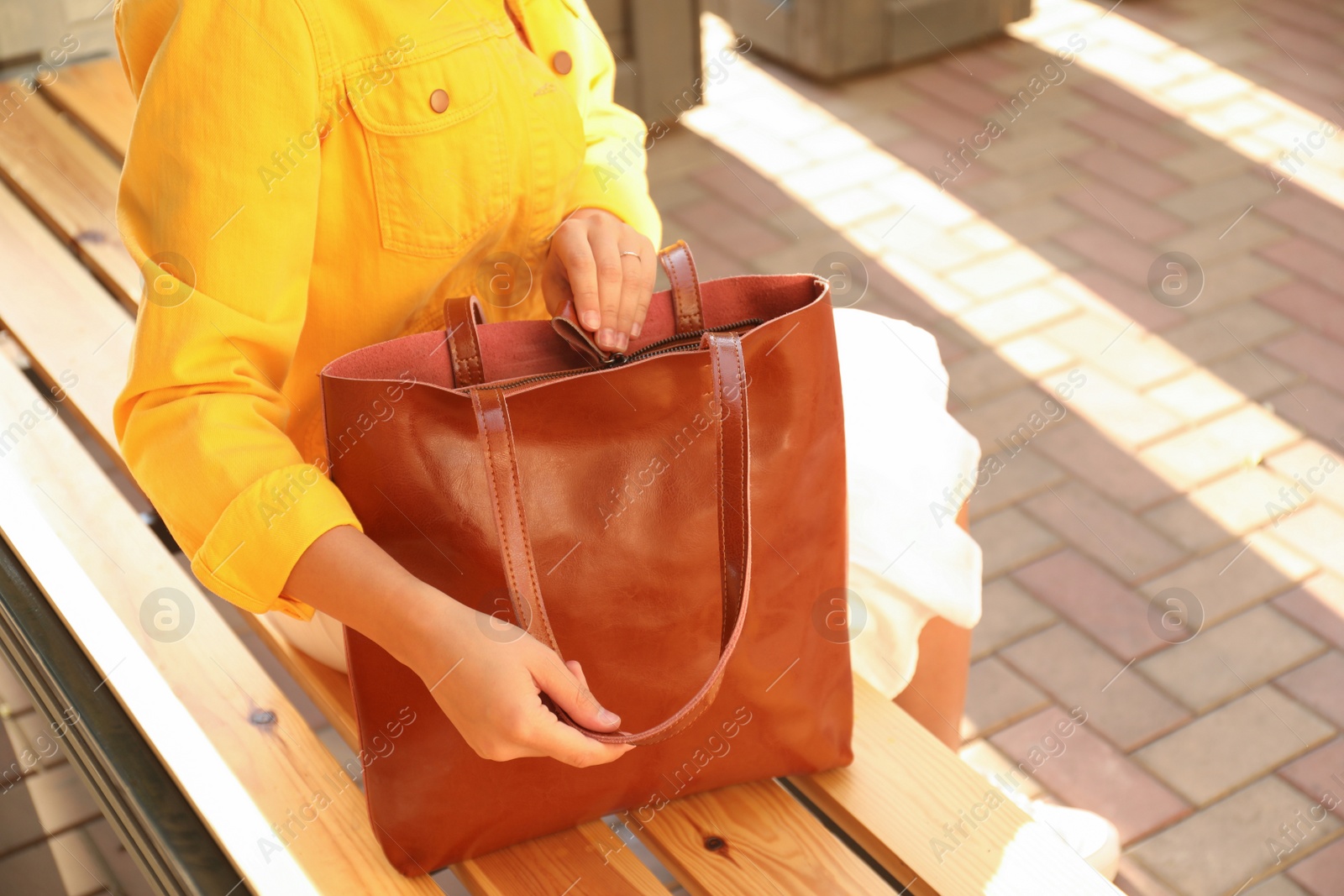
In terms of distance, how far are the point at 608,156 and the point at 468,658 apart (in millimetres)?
782

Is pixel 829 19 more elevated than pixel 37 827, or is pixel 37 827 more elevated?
pixel 37 827

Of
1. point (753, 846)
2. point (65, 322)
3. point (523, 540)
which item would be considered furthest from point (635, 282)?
point (65, 322)

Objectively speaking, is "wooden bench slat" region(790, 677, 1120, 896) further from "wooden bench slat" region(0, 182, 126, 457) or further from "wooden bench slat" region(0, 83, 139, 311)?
"wooden bench slat" region(0, 83, 139, 311)

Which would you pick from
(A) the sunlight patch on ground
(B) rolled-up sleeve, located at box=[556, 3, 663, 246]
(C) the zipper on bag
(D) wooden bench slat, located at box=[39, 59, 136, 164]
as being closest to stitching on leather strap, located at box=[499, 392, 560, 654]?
(C) the zipper on bag

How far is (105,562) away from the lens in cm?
166

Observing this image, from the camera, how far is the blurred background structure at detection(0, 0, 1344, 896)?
6.79 feet

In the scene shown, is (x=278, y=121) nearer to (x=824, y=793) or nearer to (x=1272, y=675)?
(x=824, y=793)

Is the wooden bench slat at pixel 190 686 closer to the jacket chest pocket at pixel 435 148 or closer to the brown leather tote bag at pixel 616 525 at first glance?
the brown leather tote bag at pixel 616 525

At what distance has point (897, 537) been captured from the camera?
150cm

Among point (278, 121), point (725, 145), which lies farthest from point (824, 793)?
point (725, 145)

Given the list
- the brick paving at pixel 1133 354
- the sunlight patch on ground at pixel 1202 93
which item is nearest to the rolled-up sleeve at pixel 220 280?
the brick paving at pixel 1133 354

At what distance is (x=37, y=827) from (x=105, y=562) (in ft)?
1.38

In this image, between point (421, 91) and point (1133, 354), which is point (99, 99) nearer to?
point (421, 91)

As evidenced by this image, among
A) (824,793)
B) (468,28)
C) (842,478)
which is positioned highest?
(468,28)
